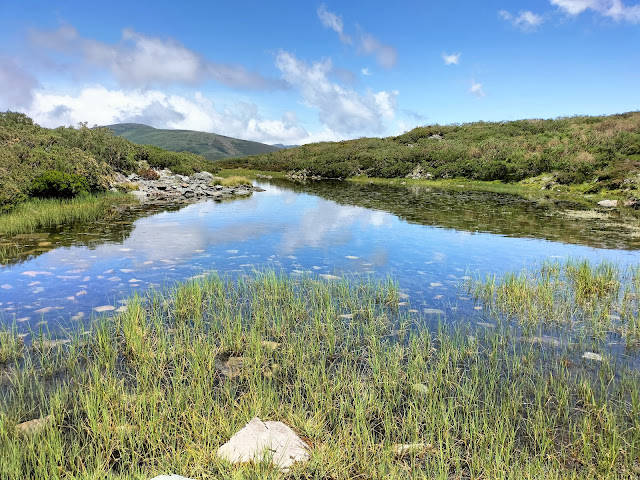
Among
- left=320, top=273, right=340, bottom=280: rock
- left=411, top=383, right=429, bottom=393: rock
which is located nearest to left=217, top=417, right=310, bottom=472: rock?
left=411, top=383, right=429, bottom=393: rock

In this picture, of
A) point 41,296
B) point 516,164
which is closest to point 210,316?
point 41,296

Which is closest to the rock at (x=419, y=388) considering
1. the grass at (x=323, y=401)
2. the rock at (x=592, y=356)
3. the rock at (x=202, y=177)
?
the grass at (x=323, y=401)

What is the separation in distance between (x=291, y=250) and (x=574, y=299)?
34.0ft

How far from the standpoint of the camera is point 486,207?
3183cm

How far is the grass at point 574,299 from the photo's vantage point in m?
8.73

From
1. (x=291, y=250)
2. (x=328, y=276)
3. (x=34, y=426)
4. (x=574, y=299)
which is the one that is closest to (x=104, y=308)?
(x=34, y=426)

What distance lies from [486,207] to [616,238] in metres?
13.2

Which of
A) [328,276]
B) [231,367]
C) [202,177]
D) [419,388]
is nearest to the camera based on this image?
[419,388]

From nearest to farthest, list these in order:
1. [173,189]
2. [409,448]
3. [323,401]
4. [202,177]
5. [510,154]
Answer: [409,448] → [323,401] → [173,189] → [202,177] → [510,154]

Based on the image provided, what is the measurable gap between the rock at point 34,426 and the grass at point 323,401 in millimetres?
79

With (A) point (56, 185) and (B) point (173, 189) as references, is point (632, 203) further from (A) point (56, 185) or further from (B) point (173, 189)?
(B) point (173, 189)

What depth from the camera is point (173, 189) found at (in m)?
42.0

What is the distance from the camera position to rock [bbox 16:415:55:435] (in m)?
4.78

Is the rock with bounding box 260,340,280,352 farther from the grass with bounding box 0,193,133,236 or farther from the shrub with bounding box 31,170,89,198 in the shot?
the shrub with bounding box 31,170,89,198
